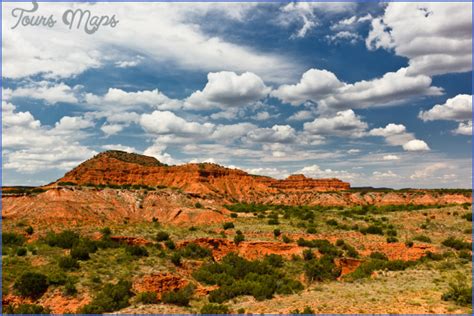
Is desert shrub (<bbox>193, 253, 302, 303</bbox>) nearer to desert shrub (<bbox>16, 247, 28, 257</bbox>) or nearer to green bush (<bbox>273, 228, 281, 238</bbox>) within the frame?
green bush (<bbox>273, 228, 281, 238</bbox>)

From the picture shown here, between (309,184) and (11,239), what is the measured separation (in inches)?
5557

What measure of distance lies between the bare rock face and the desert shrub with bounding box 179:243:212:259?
3172 inches

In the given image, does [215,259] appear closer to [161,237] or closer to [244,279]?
[161,237]

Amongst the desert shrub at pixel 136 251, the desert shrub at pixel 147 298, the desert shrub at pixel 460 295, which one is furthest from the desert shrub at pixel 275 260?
the desert shrub at pixel 460 295

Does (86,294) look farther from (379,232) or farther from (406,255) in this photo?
(379,232)

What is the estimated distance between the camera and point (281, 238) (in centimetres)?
4000

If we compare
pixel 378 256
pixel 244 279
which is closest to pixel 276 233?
pixel 378 256

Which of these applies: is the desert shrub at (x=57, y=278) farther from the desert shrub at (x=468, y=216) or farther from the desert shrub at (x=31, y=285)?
the desert shrub at (x=468, y=216)

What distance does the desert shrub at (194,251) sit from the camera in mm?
32875

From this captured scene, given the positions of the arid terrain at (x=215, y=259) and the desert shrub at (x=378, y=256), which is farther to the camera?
the desert shrub at (x=378, y=256)

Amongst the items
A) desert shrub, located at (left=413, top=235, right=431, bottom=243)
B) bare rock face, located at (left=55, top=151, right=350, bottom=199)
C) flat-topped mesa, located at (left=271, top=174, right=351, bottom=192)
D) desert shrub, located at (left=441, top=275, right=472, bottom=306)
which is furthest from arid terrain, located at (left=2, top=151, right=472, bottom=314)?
flat-topped mesa, located at (left=271, top=174, right=351, bottom=192)

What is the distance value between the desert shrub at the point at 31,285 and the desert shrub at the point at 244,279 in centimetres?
1055

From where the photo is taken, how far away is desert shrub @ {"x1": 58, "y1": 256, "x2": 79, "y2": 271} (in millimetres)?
25469

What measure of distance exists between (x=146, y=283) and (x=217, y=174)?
113 meters
